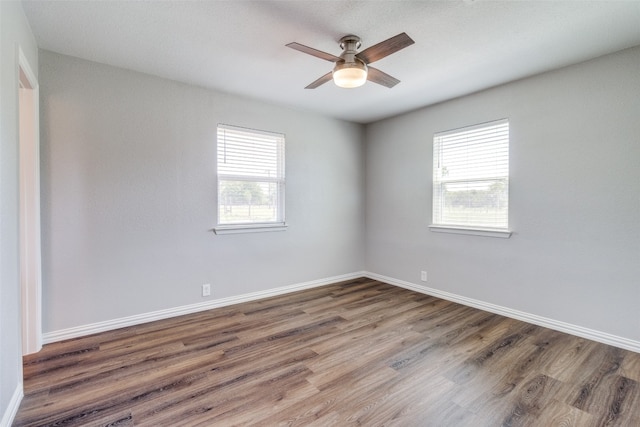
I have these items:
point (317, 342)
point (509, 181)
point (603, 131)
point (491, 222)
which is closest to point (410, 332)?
point (317, 342)

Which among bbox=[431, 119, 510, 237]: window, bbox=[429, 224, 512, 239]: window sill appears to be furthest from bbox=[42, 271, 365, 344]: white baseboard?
bbox=[431, 119, 510, 237]: window

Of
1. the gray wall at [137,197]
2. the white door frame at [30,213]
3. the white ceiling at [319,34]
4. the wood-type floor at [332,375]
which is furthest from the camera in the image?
the gray wall at [137,197]

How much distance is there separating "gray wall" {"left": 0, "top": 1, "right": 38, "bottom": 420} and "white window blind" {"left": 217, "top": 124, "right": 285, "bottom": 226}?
184 cm

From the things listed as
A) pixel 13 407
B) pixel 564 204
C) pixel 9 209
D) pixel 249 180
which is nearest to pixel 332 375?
pixel 13 407

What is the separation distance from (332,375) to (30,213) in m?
2.72

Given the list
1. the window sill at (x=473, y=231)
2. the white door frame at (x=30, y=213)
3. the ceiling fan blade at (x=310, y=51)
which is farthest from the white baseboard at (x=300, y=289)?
the ceiling fan blade at (x=310, y=51)

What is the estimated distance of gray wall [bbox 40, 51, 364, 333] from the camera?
266 centimetres

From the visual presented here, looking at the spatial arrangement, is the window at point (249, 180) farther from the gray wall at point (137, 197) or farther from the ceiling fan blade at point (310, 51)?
the ceiling fan blade at point (310, 51)

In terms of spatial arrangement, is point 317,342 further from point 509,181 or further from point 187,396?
point 509,181

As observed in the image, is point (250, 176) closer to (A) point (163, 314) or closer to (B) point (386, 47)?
(A) point (163, 314)

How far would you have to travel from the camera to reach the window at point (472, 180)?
3336 millimetres

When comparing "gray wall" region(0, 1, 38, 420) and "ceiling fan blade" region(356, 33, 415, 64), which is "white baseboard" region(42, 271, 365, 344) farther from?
"ceiling fan blade" region(356, 33, 415, 64)

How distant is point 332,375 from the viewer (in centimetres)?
215

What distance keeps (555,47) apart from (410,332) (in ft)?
9.12
